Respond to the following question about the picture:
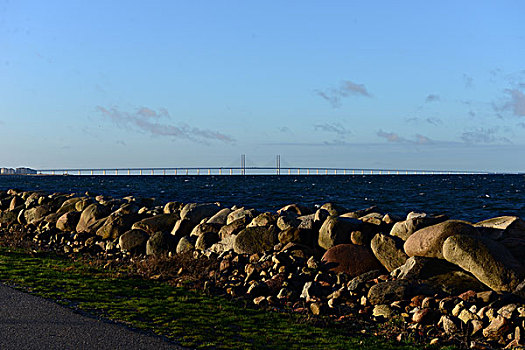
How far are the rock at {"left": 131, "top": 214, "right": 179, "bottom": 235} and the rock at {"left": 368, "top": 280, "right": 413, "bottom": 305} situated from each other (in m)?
8.58

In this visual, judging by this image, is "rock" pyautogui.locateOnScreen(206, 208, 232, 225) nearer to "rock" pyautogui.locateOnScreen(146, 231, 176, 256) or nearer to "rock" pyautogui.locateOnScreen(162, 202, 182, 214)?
"rock" pyautogui.locateOnScreen(146, 231, 176, 256)

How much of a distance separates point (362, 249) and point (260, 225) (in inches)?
136

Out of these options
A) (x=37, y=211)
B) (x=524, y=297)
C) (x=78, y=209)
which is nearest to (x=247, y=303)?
(x=524, y=297)

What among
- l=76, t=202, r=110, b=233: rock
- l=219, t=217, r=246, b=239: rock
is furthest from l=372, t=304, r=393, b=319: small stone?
l=76, t=202, r=110, b=233: rock

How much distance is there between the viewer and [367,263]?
1147 centimetres

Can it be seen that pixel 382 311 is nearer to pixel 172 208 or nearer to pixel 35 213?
pixel 172 208

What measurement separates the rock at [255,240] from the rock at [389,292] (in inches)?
156

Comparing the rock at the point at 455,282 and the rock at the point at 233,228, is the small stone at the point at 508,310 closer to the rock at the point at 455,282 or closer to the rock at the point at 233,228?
the rock at the point at 455,282

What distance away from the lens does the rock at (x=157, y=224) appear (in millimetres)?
16703

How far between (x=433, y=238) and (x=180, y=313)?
5.11 m

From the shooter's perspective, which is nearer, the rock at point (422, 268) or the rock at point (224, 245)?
the rock at point (422, 268)

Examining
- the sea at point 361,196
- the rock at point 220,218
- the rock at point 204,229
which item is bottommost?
the sea at point 361,196

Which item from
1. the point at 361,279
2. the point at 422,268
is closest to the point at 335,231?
the point at 361,279

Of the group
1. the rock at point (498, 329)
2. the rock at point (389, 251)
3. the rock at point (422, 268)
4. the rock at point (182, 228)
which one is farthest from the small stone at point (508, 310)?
the rock at point (182, 228)
